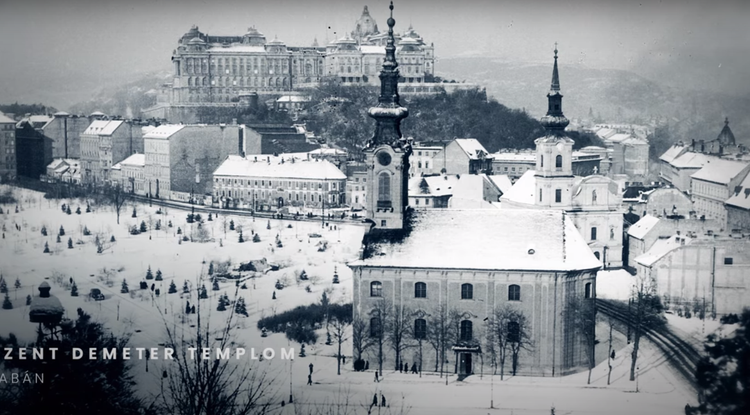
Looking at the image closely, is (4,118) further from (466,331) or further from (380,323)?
(466,331)

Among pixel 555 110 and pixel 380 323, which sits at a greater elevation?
pixel 555 110

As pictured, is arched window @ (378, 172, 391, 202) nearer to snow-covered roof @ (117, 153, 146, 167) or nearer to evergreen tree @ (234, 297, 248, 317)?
evergreen tree @ (234, 297, 248, 317)

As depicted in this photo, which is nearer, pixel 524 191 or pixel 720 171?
pixel 720 171

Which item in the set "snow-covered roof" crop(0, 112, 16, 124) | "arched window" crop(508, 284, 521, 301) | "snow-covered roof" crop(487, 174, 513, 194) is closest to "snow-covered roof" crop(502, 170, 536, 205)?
"snow-covered roof" crop(487, 174, 513, 194)

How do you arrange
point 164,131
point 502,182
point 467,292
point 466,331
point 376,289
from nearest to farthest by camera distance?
point 467,292
point 466,331
point 376,289
point 164,131
point 502,182

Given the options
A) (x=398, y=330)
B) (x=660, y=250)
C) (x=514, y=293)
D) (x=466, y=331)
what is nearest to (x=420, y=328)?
(x=398, y=330)
